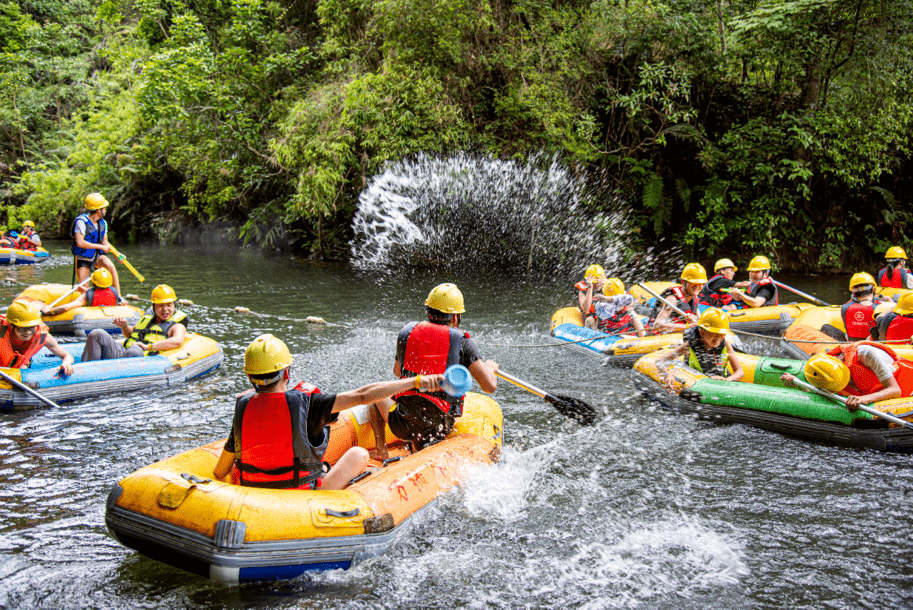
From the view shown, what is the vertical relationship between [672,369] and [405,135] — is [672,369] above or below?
below

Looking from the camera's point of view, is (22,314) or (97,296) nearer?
(22,314)

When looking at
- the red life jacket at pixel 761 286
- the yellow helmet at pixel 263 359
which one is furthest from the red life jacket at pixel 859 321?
the yellow helmet at pixel 263 359

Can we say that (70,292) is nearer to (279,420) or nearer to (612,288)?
(279,420)

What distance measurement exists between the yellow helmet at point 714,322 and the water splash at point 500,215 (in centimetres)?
906

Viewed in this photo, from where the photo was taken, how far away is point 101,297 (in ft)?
32.0

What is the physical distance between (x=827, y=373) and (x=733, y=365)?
1131mm

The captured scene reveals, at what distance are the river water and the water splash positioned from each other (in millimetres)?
7914

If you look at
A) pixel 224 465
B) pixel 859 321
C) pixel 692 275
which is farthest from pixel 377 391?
pixel 859 321

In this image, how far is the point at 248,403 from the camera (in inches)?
142

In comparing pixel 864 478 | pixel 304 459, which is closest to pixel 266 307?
pixel 304 459

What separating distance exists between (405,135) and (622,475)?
1154 centimetres

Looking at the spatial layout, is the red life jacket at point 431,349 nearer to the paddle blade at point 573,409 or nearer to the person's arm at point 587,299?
the paddle blade at point 573,409

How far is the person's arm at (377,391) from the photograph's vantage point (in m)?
3.68

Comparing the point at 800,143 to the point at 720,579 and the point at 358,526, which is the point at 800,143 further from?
the point at 358,526
